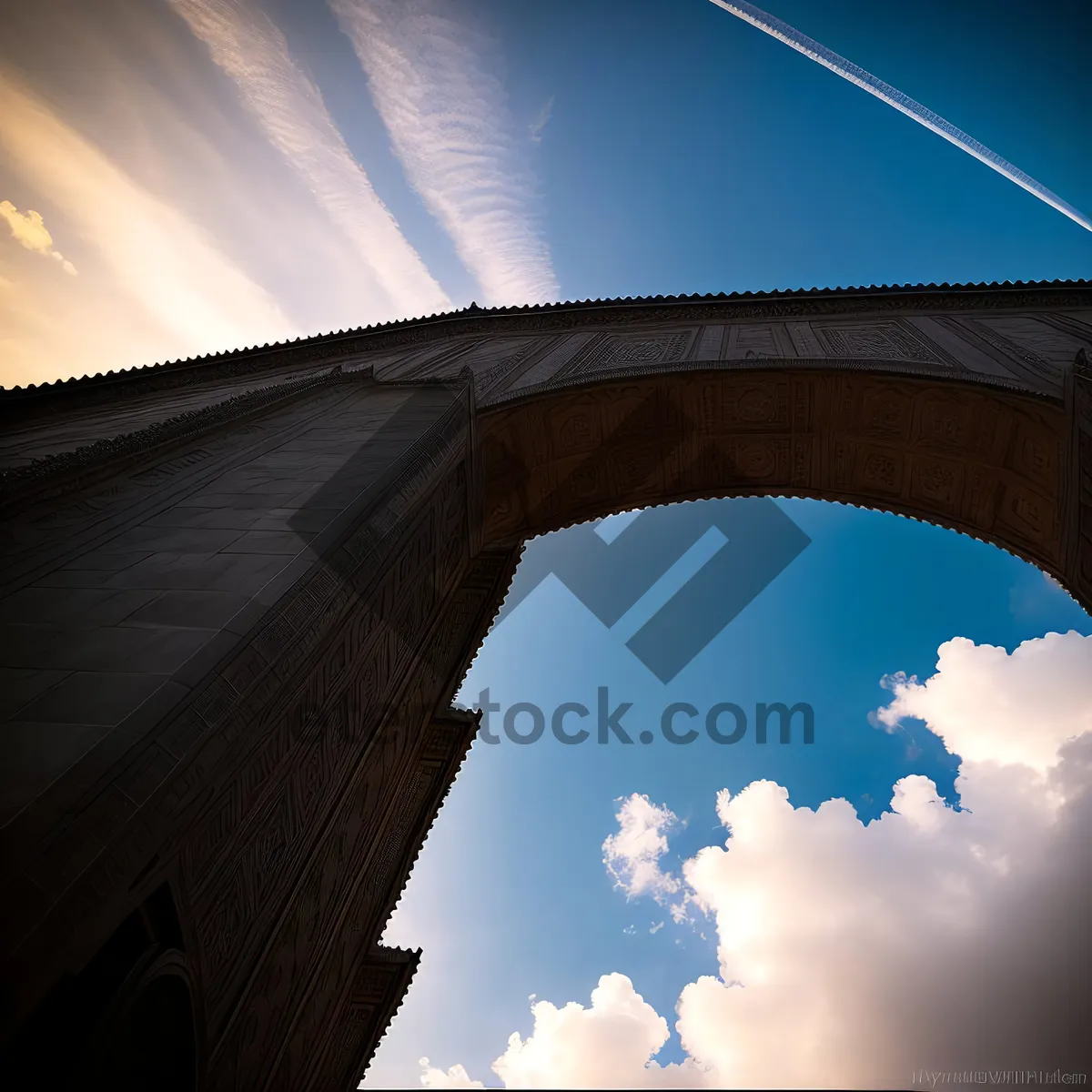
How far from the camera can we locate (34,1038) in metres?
2.85

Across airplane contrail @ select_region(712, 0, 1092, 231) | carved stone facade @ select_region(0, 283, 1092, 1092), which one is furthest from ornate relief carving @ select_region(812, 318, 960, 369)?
airplane contrail @ select_region(712, 0, 1092, 231)


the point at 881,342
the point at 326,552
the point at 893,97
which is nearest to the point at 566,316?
the point at 881,342

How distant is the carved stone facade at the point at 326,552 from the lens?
304cm

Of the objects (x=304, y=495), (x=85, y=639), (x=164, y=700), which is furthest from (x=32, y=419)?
(x=164, y=700)

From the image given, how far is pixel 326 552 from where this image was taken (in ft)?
15.3

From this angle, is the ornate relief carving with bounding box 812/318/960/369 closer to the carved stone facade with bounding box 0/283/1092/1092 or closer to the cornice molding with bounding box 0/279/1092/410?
the carved stone facade with bounding box 0/283/1092/1092

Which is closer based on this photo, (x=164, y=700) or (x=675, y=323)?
(x=164, y=700)

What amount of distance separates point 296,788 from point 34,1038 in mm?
1846

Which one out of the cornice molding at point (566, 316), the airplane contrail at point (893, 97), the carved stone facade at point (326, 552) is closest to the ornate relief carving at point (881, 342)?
the carved stone facade at point (326, 552)

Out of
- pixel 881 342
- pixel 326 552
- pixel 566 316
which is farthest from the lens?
pixel 566 316

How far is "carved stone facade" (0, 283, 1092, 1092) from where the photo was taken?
304 centimetres

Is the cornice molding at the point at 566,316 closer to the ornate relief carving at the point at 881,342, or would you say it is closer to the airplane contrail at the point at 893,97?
the ornate relief carving at the point at 881,342

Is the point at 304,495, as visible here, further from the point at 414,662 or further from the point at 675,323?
the point at 675,323

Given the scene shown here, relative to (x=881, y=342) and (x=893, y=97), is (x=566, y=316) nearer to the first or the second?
(x=881, y=342)
